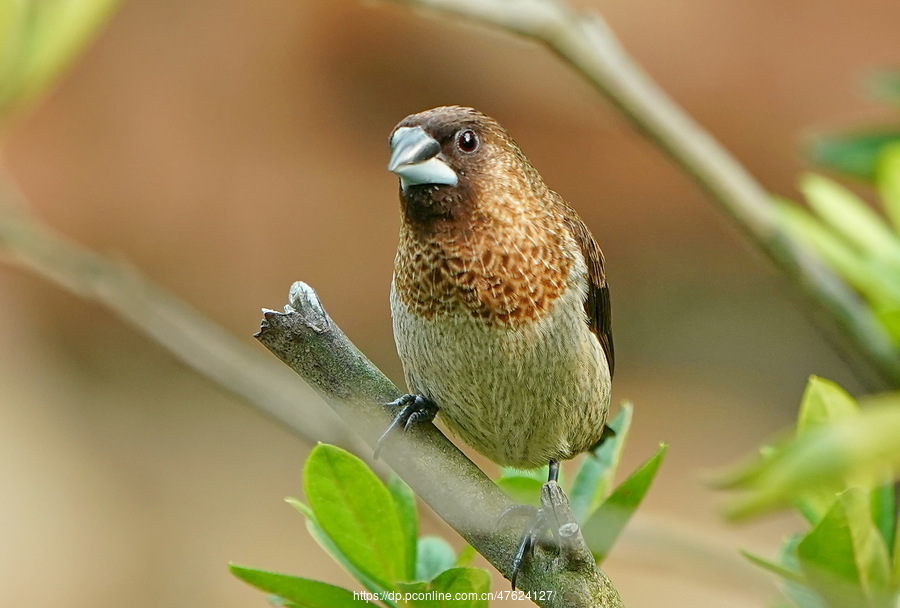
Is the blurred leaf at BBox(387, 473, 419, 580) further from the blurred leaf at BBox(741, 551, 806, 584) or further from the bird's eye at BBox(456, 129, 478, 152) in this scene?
the bird's eye at BBox(456, 129, 478, 152)

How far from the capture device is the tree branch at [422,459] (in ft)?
4.92

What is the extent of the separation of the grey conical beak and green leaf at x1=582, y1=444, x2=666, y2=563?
0.72 metres

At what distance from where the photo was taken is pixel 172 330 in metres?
1.70

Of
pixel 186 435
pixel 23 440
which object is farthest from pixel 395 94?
pixel 23 440

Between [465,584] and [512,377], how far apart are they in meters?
0.85

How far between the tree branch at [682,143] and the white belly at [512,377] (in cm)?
40

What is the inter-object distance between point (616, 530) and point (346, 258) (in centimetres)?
521

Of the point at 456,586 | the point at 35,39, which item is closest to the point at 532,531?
A: the point at 456,586

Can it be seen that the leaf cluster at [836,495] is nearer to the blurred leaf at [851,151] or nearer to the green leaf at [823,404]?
the green leaf at [823,404]

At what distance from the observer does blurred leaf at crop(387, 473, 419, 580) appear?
1623 millimetres

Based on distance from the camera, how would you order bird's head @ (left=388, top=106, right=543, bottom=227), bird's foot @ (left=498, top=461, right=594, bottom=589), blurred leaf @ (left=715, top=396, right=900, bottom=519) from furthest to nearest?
bird's head @ (left=388, top=106, right=543, bottom=227) → bird's foot @ (left=498, top=461, right=594, bottom=589) → blurred leaf @ (left=715, top=396, right=900, bottom=519)

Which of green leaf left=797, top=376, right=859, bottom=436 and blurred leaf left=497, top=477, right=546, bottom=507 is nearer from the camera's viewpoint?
green leaf left=797, top=376, right=859, bottom=436

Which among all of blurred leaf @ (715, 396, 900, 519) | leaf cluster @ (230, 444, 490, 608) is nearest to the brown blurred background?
leaf cluster @ (230, 444, 490, 608)

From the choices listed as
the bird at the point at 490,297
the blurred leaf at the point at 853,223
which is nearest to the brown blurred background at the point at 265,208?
the bird at the point at 490,297
